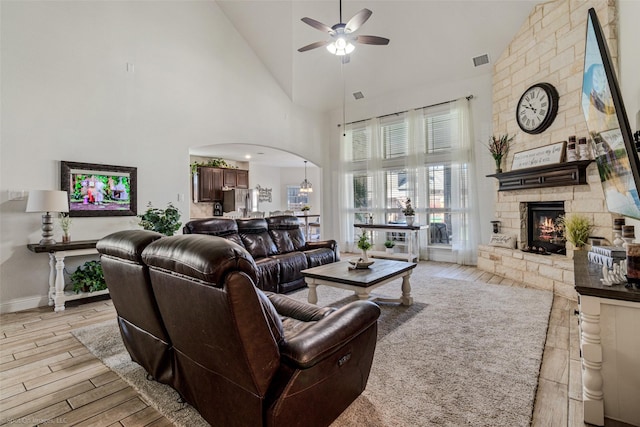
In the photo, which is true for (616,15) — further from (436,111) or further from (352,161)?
(352,161)

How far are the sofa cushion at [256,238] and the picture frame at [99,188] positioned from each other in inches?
66.4

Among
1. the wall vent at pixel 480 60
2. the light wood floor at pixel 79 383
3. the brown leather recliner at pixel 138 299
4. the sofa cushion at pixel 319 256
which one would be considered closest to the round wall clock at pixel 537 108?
the wall vent at pixel 480 60

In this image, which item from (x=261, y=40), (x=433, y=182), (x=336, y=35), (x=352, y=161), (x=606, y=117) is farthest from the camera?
(x=352, y=161)

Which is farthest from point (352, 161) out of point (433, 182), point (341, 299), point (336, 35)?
point (341, 299)

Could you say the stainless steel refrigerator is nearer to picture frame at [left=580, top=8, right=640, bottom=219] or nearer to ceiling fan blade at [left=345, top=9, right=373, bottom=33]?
ceiling fan blade at [left=345, top=9, right=373, bottom=33]

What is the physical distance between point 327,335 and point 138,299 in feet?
3.82

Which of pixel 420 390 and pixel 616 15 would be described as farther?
pixel 616 15

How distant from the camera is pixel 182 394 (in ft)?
5.83

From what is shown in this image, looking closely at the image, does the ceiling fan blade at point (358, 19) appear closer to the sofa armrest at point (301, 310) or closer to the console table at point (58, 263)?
the sofa armrest at point (301, 310)

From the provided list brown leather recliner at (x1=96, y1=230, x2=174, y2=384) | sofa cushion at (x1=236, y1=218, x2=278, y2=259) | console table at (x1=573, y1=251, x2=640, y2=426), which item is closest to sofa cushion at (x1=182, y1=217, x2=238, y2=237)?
sofa cushion at (x1=236, y1=218, x2=278, y2=259)

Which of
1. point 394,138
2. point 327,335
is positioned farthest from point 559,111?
point 327,335

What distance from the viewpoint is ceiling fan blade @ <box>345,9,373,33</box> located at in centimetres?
344

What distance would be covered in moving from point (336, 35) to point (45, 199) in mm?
3932

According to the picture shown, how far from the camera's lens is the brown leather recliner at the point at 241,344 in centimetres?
117
